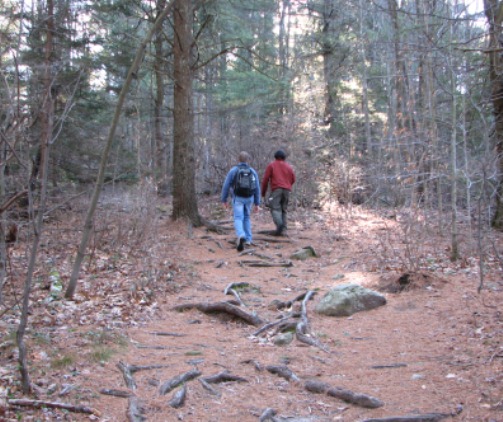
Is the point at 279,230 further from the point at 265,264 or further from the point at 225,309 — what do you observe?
the point at 225,309

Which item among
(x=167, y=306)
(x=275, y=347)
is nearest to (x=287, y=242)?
(x=167, y=306)

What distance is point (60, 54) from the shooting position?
1256 cm

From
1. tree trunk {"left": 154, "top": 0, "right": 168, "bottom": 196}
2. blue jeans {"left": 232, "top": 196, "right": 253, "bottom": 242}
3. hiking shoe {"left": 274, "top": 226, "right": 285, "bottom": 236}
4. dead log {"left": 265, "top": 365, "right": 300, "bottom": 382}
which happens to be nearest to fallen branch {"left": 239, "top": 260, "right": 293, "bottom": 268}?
blue jeans {"left": 232, "top": 196, "right": 253, "bottom": 242}

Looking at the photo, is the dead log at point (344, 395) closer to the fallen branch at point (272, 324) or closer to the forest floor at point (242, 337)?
the forest floor at point (242, 337)

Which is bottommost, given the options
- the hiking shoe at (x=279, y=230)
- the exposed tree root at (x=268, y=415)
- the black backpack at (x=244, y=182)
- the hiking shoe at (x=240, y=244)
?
the exposed tree root at (x=268, y=415)

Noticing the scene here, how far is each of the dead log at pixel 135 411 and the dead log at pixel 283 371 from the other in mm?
1402

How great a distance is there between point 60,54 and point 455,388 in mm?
12366

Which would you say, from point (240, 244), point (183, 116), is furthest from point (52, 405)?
point (183, 116)

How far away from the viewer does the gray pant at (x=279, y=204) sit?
12.0 meters

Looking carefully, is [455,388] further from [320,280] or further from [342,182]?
[342,182]

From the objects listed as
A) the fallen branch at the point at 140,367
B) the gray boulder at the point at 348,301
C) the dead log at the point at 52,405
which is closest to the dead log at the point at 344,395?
the fallen branch at the point at 140,367

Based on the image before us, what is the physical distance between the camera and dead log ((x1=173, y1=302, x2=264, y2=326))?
6258 mm

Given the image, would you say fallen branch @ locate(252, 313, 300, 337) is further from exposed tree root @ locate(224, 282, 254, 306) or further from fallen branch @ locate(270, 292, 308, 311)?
exposed tree root @ locate(224, 282, 254, 306)

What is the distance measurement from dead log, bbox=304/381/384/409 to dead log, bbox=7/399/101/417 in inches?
73.7
